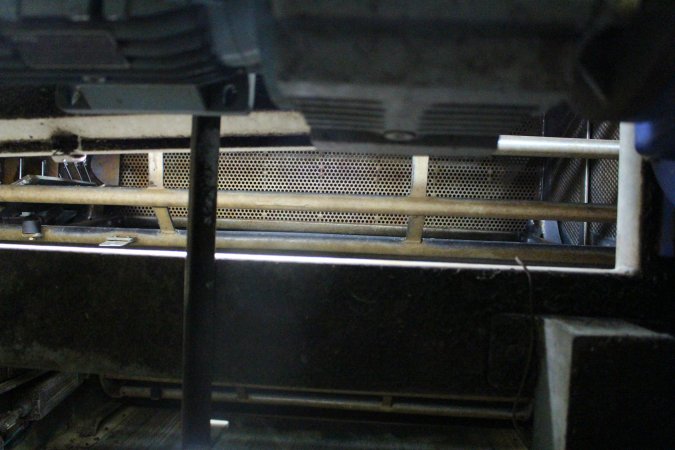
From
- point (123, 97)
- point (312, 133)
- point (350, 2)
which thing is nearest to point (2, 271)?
point (123, 97)

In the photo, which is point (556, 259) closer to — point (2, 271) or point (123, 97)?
point (123, 97)

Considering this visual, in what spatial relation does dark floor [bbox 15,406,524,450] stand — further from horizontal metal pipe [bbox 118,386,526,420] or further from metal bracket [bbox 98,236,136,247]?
metal bracket [bbox 98,236,136,247]

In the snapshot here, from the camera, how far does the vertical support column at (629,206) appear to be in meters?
0.89

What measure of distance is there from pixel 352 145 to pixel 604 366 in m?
0.71

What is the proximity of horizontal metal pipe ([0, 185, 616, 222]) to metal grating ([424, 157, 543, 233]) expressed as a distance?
605mm

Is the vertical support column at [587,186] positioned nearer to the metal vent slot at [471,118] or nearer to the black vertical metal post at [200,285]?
the metal vent slot at [471,118]

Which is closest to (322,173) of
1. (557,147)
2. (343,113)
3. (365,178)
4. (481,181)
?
(365,178)

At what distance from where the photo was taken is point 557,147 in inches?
50.3

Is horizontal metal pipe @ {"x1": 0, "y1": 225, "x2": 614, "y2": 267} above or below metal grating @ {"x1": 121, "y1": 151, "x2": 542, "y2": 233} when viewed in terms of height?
below

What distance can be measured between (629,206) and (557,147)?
43cm

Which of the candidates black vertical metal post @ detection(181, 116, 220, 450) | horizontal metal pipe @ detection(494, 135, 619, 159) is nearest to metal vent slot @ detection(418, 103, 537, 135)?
black vertical metal post @ detection(181, 116, 220, 450)

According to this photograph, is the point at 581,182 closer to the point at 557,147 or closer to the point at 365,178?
the point at 557,147

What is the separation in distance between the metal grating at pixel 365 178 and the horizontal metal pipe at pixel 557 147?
0.68 meters

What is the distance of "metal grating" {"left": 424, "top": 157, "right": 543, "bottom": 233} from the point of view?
6.46 ft
